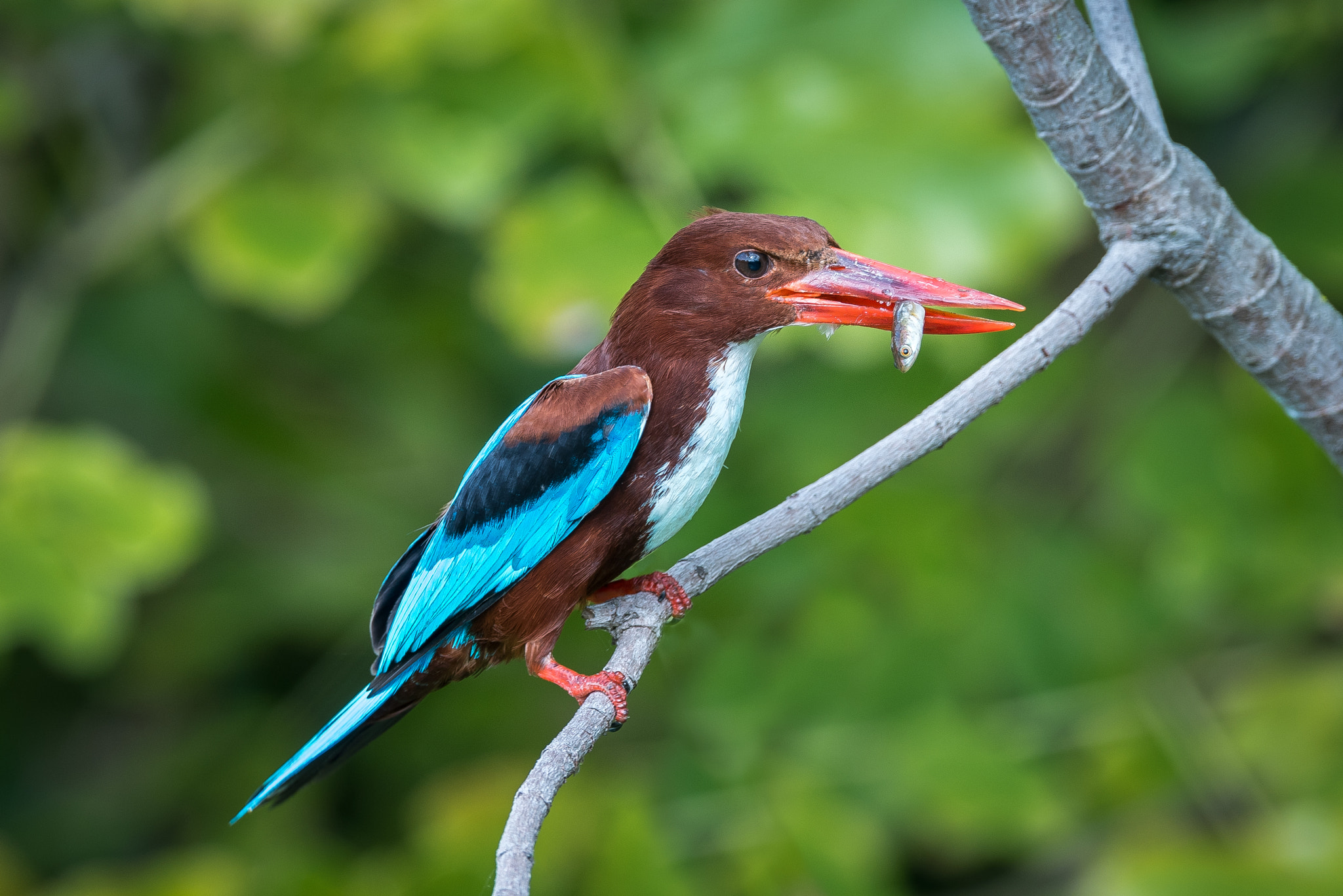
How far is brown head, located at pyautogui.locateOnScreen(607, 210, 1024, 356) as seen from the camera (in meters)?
1.55

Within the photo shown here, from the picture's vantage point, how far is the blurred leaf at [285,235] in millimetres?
2820

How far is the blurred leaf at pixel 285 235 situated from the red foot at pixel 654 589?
1.34 m

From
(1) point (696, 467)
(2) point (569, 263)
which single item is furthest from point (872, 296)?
(2) point (569, 263)

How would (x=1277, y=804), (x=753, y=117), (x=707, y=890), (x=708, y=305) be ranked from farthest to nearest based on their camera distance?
1. (x=1277, y=804)
2. (x=707, y=890)
3. (x=753, y=117)
4. (x=708, y=305)

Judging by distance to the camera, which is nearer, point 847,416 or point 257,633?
point 847,416

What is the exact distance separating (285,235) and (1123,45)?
1.86 metres

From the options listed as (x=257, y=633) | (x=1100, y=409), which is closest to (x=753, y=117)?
(x=1100, y=409)

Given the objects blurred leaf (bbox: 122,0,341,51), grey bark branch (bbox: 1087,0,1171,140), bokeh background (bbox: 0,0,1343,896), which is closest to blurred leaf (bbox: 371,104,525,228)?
bokeh background (bbox: 0,0,1343,896)

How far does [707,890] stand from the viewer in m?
2.79

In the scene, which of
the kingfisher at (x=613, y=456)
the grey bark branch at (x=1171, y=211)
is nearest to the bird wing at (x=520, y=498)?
the kingfisher at (x=613, y=456)

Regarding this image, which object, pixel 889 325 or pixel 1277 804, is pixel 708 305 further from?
pixel 1277 804

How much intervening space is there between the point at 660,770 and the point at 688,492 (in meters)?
1.77

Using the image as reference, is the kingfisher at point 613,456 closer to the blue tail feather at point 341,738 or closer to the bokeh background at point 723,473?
the blue tail feather at point 341,738

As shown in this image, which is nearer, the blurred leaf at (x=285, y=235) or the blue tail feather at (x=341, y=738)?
the blue tail feather at (x=341, y=738)
